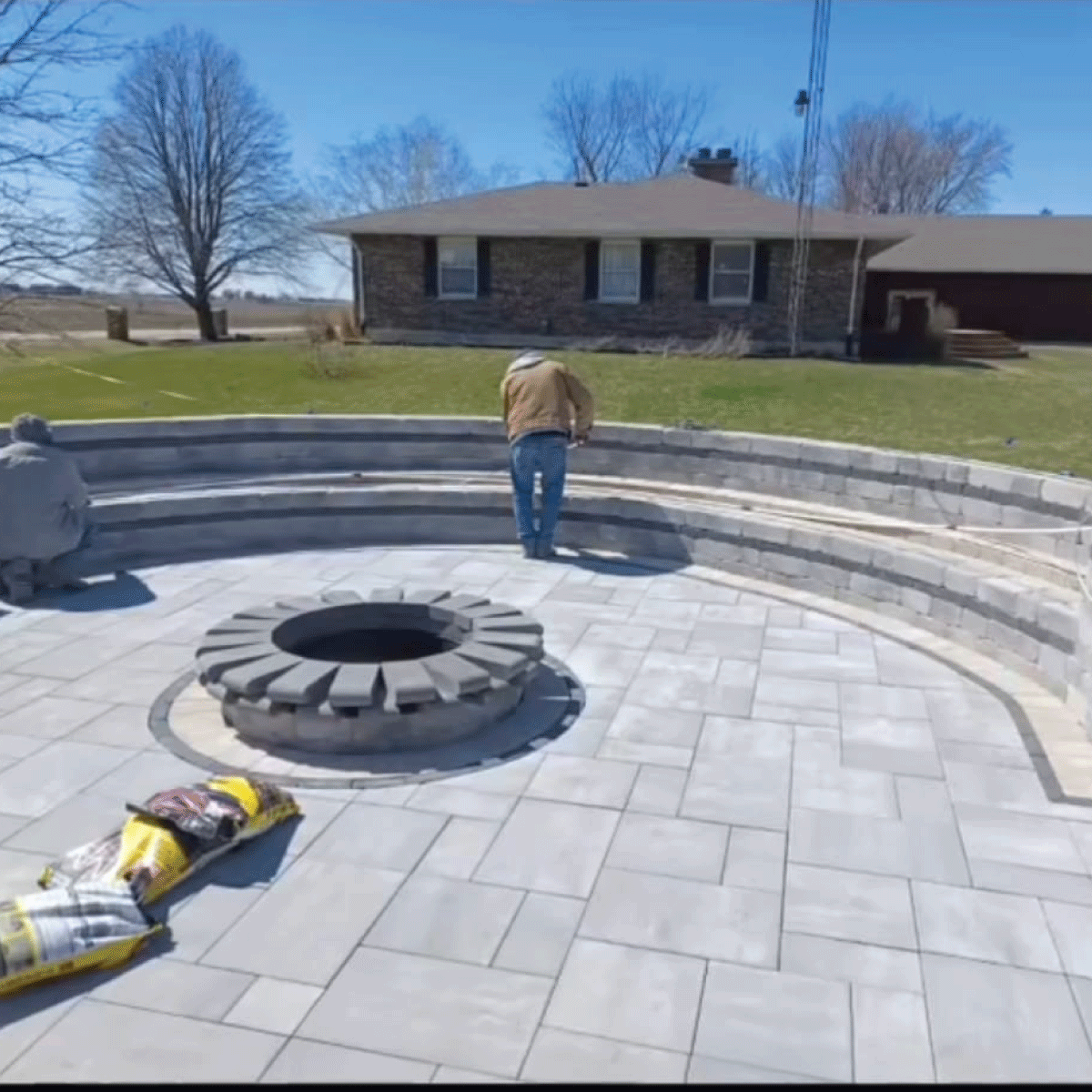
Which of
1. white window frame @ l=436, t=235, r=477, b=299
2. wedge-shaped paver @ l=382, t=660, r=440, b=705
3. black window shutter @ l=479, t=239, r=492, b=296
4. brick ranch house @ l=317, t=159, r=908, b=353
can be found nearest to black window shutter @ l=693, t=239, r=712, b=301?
brick ranch house @ l=317, t=159, r=908, b=353

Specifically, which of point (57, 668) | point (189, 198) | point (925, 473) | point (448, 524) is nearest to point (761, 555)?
point (925, 473)

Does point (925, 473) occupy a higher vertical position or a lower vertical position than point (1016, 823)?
higher

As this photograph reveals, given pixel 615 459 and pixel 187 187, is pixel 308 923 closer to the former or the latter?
pixel 615 459

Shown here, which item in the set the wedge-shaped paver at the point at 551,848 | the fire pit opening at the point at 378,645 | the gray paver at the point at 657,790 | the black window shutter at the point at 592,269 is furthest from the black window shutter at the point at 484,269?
the wedge-shaped paver at the point at 551,848

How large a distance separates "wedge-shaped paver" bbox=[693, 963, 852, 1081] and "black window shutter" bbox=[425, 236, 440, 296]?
690 inches

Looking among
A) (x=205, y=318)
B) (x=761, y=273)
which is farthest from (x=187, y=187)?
(x=761, y=273)

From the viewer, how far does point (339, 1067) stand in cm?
237

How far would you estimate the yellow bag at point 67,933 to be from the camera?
8.51 feet

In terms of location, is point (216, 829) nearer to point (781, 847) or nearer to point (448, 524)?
point (781, 847)

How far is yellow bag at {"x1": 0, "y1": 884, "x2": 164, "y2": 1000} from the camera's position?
2.59 meters

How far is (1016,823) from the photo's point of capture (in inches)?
143

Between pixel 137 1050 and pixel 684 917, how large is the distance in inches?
63.9

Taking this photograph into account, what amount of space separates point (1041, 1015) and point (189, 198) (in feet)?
115

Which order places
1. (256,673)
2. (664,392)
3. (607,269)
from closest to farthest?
(256,673)
(664,392)
(607,269)
